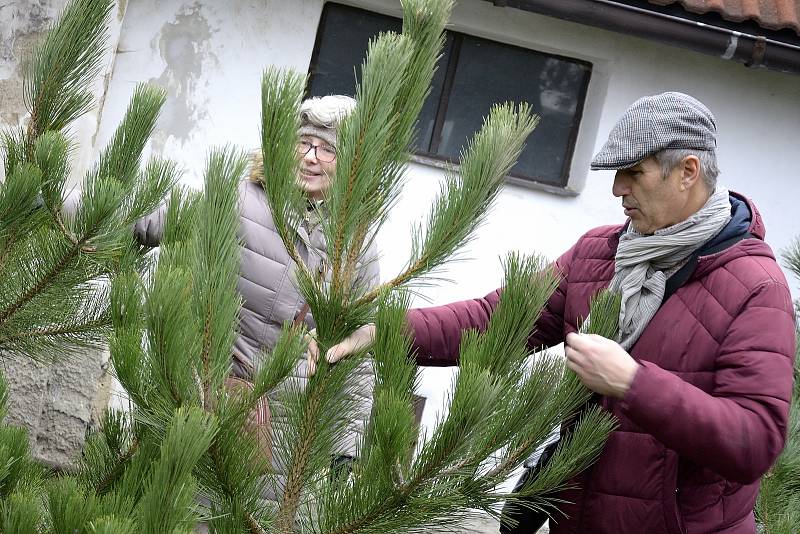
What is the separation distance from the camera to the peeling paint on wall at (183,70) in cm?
525

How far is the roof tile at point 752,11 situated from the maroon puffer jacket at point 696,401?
3354 mm

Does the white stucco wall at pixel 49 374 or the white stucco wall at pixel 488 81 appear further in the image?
the white stucco wall at pixel 488 81

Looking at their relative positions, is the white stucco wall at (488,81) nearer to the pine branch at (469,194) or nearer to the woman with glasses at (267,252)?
the woman with glasses at (267,252)

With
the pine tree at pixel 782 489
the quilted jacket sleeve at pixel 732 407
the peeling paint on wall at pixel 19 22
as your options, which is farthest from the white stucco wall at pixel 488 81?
the quilted jacket sleeve at pixel 732 407

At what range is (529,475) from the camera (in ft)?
6.46

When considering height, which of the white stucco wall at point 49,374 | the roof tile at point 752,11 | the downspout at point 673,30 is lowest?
the white stucco wall at point 49,374

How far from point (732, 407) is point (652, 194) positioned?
504 mm

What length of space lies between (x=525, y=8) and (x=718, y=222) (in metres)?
3.24

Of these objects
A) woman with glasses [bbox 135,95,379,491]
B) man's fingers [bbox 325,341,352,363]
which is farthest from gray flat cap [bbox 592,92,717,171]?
man's fingers [bbox 325,341,352,363]

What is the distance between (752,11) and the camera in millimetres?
5426

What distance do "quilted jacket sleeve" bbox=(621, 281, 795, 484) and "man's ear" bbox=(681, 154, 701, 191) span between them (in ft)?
1.12

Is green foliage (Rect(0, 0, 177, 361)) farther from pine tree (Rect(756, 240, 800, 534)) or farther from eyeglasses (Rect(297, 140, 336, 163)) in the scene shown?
pine tree (Rect(756, 240, 800, 534))

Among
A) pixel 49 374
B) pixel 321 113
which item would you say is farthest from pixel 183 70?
pixel 321 113

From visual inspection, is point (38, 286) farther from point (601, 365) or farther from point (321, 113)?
point (601, 365)
